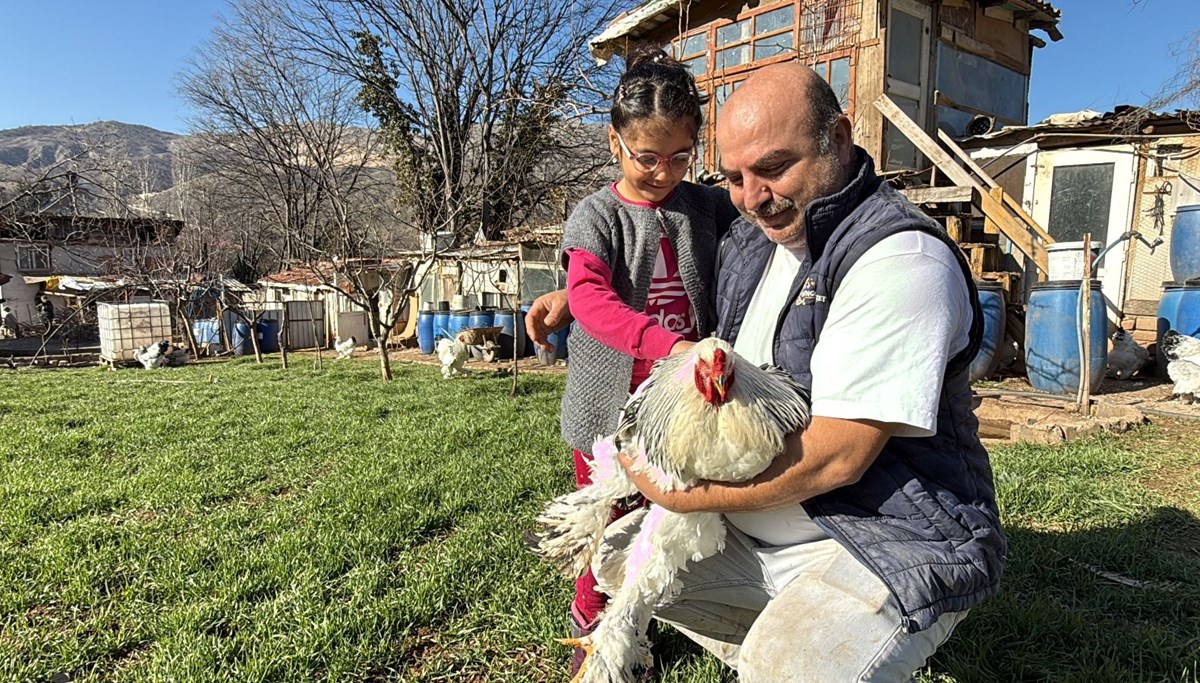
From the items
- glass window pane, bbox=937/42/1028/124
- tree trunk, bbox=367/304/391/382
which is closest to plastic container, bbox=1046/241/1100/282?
glass window pane, bbox=937/42/1028/124

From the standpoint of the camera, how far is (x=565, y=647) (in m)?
2.64

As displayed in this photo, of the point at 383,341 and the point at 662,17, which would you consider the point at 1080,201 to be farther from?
the point at 383,341

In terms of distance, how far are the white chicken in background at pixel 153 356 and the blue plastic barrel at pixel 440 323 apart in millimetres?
6979

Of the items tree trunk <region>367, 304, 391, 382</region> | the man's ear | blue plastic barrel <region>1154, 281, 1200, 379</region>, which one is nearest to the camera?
the man's ear

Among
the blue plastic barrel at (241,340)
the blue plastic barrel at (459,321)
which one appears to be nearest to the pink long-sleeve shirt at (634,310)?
the blue plastic barrel at (459,321)

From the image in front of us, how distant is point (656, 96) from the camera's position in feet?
6.59

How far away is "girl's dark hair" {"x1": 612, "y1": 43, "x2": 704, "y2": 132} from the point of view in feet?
6.60

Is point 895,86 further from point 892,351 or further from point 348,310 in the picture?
point 348,310

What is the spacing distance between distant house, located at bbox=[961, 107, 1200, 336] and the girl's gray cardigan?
1044 centimetres

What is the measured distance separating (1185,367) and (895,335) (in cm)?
761

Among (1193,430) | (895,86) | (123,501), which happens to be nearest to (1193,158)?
(895,86)

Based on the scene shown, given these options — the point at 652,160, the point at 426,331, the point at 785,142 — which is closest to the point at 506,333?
the point at 426,331

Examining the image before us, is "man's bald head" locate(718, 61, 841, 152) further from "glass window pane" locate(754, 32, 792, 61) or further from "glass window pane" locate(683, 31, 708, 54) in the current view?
"glass window pane" locate(683, 31, 708, 54)

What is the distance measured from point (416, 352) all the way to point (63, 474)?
42.1 ft
